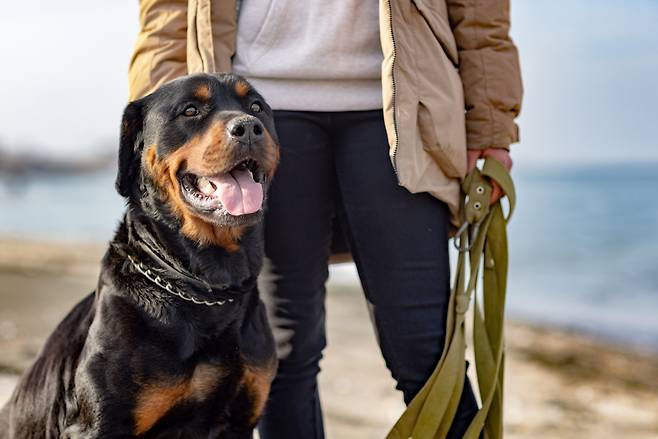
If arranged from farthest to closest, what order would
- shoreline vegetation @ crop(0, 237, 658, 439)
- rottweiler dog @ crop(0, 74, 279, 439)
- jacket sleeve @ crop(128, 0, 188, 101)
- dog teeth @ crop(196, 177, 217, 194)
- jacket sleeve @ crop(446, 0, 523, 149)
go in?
shoreline vegetation @ crop(0, 237, 658, 439) → jacket sleeve @ crop(128, 0, 188, 101) → jacket sleeve @ crop(446, 0, 523, 149) → dog teeth @ crop(196, 177, 217, 194) → rottweiler dog @ crop(0, 74, 279, 439)

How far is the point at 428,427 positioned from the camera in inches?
95.0

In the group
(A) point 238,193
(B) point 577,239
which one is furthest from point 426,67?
(B) point 577,239

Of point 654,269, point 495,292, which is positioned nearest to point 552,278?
point 654,269

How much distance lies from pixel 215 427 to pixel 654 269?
Result: 9557 millimetres

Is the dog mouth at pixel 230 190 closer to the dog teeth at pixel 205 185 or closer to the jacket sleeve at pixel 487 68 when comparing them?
the dog teeth at pixel 205 185

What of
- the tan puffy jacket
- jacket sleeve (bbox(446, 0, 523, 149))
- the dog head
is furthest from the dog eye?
jacket sleeve (bbox(446, 0, 523, 149))

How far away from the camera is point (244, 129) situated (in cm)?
222

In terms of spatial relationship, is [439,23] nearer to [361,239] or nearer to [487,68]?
[487,68]

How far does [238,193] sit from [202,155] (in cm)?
14

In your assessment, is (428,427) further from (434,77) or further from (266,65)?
(266,65)

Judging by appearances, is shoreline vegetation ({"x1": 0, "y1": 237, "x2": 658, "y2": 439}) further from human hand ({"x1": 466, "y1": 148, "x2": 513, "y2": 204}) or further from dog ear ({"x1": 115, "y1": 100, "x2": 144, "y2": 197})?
dog ear ({"x1": 115, "y1": 100, "x2": 144, "y2": 197})

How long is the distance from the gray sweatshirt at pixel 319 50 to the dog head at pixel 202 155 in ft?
0.38

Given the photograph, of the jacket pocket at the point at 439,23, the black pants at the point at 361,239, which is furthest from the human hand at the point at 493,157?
the jacket pocket at the point at 439,23

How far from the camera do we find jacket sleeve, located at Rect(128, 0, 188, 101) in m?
2.53
